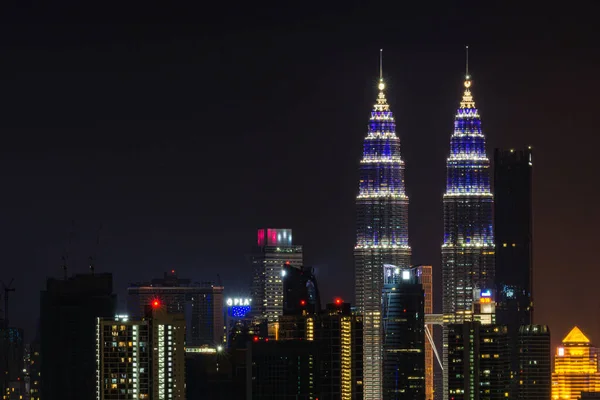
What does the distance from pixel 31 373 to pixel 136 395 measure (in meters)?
29.9

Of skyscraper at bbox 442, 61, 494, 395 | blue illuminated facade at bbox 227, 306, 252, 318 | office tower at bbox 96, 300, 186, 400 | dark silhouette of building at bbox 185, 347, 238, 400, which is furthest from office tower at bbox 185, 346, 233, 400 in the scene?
skyscraper at bbox 442, 61, 494, 395

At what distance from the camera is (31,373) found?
4744 inches

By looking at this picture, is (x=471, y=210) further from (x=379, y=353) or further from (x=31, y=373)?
(x=31, y=373)

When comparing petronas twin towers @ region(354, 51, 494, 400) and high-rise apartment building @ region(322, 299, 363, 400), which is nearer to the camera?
high-rise apartment building @ region(322, 299, 363, 400)

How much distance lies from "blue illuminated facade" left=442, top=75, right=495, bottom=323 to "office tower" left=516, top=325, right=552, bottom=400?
30.0ft

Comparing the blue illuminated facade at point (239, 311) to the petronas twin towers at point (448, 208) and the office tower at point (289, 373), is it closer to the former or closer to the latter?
the petronas twin towers at point (448, 208)

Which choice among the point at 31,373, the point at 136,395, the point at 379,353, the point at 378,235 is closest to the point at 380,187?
the point at 378,235

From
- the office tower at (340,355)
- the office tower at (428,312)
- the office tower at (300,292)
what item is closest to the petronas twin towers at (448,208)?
the office tower at (428,312)

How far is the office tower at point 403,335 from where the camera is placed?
12038cm

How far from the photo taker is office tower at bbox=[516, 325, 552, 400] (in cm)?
11538

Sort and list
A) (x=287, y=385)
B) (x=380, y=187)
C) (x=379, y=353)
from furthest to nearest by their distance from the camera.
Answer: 1. (x=380, y=187)
2. (x=379, y=353)
3. (x=287, y=385)

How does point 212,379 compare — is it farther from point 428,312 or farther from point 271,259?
point 271,259

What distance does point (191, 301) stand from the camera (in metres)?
135

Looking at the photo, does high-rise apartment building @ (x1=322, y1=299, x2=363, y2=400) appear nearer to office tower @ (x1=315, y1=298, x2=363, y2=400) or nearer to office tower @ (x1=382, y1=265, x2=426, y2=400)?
office tower @ (x1=315, y1=298, x2=363, y2=400)
